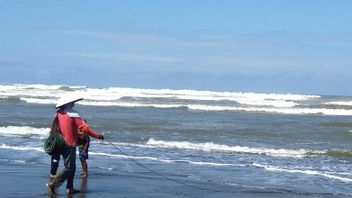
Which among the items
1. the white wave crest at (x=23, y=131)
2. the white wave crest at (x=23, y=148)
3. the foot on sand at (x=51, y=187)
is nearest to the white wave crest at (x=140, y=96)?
the white wave crest at (x=23, y=131)

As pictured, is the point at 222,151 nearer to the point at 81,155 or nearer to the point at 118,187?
the point at 81,155

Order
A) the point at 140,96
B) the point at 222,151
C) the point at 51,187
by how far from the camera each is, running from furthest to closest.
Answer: the point at 140,96 < the point at 222,151 < the point at 51,187

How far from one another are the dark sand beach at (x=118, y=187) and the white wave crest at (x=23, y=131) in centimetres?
Answer: 958

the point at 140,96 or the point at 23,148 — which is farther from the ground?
the point at 140,96

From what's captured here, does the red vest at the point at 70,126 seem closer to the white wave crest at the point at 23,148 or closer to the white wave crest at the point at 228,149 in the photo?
the white wave crest at the point at 23,148

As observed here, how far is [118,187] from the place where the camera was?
1088cm

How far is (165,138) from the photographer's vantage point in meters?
21.4

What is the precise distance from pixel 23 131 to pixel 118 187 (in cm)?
1280

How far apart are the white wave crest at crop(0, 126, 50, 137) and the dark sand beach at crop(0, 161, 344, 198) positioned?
9.58 metres

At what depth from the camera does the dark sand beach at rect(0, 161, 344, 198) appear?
10148 millimetres

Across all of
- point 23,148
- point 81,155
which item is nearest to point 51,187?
point 81,155

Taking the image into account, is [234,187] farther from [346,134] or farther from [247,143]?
[346,134]

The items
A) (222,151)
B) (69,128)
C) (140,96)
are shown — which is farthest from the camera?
(140,96)

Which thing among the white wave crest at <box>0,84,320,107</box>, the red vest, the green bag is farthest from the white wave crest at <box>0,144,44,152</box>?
the white wave crest at <box>0,84,320,107</box>
